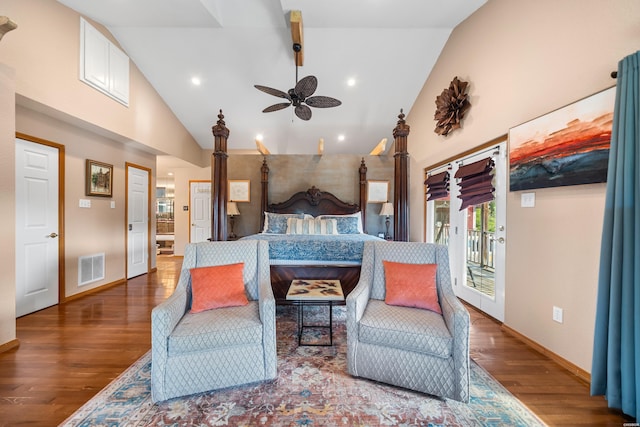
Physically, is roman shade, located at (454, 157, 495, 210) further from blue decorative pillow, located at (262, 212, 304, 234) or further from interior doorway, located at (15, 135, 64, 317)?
interior doorway, located at (15, 135, 64, 317)

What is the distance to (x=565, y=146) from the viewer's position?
203cm

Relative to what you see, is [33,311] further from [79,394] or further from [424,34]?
[424,34]

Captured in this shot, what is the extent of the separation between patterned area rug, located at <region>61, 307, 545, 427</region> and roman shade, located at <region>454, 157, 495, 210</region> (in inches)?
78.2

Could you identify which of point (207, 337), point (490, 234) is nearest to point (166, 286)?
point (207, 337)

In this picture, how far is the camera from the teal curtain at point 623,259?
4.79 feet

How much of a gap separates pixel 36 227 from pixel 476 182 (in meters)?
5.59

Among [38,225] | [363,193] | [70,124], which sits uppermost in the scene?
[70,124]

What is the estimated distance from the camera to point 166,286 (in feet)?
13.6

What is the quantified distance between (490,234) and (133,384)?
12.4 feet

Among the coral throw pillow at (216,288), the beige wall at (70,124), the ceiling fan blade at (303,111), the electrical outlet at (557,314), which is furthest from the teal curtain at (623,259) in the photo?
the beige wall at (70,124)

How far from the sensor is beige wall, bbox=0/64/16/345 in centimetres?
218

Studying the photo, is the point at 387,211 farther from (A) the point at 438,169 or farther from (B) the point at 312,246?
(B) the point at 312,246

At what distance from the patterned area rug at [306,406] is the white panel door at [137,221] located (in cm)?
340

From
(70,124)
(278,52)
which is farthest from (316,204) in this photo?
(70,124)
